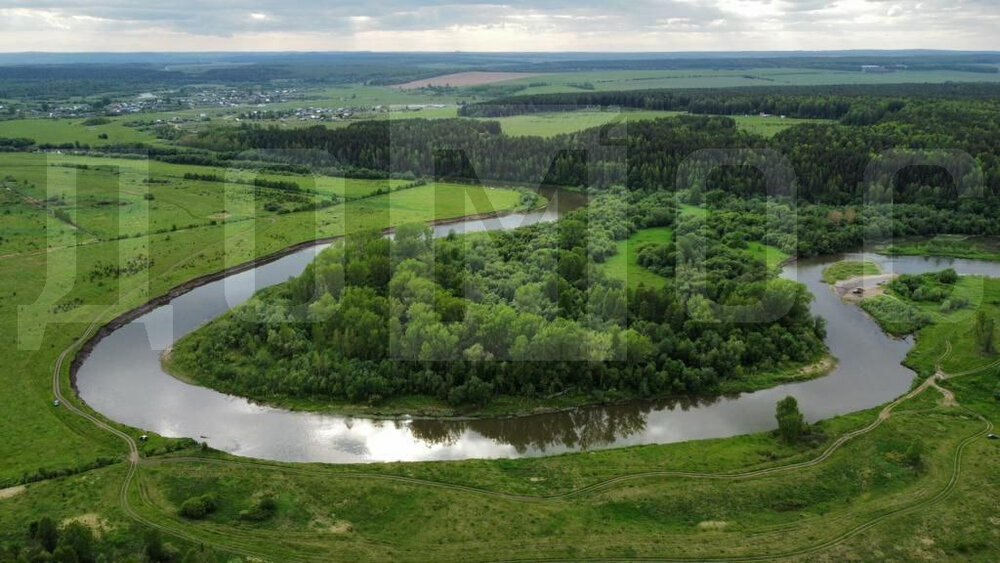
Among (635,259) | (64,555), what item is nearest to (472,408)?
(64,555)

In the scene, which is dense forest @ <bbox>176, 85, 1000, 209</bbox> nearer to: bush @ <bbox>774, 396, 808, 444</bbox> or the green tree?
bush @ <bbox>774, 396, 808, 444</bbox>

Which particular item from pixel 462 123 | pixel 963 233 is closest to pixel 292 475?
pixel 963 233

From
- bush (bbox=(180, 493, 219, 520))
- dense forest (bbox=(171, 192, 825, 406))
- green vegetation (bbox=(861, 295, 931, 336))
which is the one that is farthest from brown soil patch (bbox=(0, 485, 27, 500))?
green vegetation (bbox=(861, 295, 931, 336))

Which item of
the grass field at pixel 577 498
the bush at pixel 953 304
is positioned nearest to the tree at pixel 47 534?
the grass field at pixel 577 498

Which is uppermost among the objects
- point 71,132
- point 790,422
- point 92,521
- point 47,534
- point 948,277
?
point 71,132

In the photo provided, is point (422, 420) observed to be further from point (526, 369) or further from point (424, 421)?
point (526, 369)
